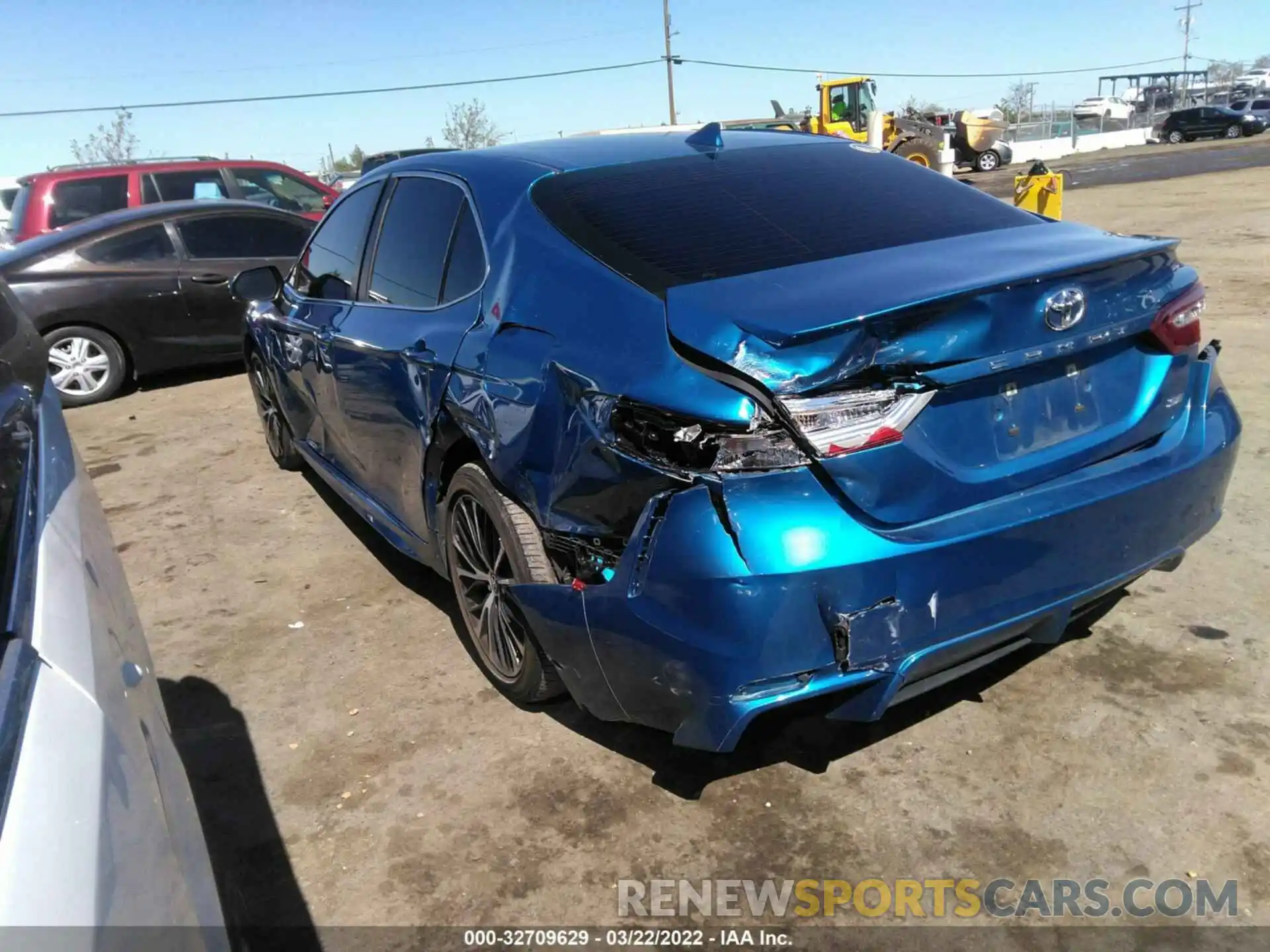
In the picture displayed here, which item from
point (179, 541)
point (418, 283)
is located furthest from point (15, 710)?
point (179, 541)

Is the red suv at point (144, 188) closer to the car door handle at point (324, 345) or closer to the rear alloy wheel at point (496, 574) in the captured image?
the car door handle at point (324, 345)

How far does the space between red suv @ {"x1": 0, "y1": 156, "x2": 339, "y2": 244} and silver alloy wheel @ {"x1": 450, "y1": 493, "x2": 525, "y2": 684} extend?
8.75m

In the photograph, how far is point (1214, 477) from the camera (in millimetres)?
2826

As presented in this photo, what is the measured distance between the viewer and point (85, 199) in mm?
11328

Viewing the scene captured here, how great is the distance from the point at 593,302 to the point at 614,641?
2.88 ft

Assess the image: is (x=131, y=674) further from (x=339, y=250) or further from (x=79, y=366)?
(x=79, y=366)

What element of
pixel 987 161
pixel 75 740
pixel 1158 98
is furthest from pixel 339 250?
pixel 1158 98

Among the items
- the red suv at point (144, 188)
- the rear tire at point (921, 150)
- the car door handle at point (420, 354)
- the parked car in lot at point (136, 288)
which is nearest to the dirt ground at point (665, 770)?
the car door handle at point (420, 354)

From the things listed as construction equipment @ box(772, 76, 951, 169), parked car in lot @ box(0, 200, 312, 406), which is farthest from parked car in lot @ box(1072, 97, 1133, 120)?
parked car in lot @ box(0, 200, 312, 406)

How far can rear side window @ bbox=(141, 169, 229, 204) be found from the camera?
11594 mm

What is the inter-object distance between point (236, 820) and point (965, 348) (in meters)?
2.38

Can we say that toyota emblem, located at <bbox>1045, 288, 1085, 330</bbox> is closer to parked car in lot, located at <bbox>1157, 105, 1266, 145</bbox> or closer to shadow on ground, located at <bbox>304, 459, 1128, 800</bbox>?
shadow on ground, located at <bbox>304, 459, 1128, 800</bbox>

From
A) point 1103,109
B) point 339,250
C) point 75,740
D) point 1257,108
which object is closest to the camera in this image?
point 75,740

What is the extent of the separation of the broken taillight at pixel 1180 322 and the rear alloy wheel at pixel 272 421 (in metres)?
4.45
